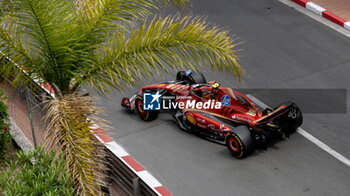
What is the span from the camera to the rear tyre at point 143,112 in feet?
39.6

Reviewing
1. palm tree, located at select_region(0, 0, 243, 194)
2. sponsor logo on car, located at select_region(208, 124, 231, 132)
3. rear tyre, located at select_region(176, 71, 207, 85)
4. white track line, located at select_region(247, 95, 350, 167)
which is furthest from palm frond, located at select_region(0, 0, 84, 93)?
white track line, located at select_region(247, 95, 350, 167)

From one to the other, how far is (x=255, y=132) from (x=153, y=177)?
6.49 feet

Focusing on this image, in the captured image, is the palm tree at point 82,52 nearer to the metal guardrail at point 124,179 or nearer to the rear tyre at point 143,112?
the metal guardrail at point 124,179

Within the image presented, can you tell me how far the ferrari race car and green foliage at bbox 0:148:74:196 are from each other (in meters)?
2.80

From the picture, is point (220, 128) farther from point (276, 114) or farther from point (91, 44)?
point (91, 44)

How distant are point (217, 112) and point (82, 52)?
3751 millimetres

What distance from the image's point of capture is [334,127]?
1186cm

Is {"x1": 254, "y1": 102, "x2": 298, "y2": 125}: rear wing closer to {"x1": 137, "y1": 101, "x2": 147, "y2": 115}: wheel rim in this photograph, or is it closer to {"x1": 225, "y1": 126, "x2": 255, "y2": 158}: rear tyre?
{"x1": 225, "y1": 126, "x2": 255, "y2": 158}: rear tyre

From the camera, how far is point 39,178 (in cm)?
931

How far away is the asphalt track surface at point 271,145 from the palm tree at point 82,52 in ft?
9.04

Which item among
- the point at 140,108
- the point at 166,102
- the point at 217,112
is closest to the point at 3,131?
the point at 140,108

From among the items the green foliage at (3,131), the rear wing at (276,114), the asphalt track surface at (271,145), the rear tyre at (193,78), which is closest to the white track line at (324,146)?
the asphalt track surface at (271,145)

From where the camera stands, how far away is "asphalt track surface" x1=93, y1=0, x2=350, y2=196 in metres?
10.4

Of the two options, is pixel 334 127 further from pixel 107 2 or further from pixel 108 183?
pixel 107 2
